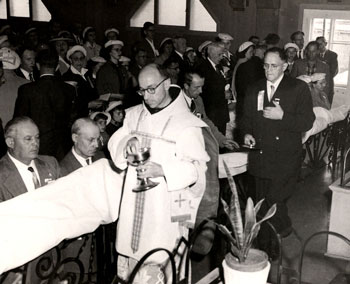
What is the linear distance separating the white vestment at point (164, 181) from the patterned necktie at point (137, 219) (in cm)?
2

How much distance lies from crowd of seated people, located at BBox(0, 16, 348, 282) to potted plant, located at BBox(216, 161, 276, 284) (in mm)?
1152

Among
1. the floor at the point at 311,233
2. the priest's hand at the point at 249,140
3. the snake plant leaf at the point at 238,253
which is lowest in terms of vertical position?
the floor at the point at 311,233

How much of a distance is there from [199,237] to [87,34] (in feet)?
28.4

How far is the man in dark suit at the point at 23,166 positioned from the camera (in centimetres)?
343

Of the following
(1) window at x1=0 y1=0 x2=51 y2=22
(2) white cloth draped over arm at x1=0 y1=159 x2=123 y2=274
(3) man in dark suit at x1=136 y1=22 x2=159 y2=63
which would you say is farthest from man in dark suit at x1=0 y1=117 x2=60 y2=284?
(1) window at x1=0 y1=0 x2=51 y2=22

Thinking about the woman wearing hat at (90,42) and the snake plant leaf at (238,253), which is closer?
the snake plant leaf at (238,253)

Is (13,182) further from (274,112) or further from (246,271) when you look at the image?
(274,112)

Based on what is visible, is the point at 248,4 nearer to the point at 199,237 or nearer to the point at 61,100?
the point at 61,100

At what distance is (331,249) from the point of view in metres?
5.00

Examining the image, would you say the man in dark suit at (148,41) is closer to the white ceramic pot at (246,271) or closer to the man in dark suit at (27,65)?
the man in dark suit at (27,65)

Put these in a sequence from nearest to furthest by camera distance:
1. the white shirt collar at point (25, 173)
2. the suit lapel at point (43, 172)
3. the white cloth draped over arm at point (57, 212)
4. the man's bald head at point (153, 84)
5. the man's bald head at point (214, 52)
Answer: the white cloth draped over arm at point (57, 212)
the man's bald head at point (153, 84)
the white shirt collar at point (25, 173)
the suit lapel at point (43, 172)
the man's bald head at point (214, 52)

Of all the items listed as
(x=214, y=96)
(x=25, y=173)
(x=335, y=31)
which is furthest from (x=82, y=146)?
(x=335, y=31)

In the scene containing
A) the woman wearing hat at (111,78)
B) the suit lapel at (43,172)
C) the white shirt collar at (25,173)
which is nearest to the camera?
the white shirt collar at (25,173)

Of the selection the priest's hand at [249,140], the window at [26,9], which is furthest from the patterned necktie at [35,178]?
the window at [26,9]
